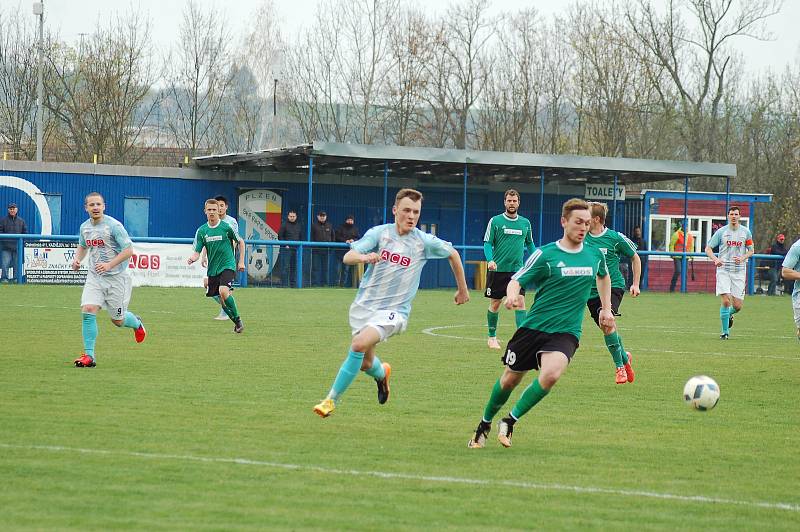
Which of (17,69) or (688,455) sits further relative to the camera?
(17,69)

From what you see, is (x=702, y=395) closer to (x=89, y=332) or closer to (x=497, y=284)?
(x=89, y=332)

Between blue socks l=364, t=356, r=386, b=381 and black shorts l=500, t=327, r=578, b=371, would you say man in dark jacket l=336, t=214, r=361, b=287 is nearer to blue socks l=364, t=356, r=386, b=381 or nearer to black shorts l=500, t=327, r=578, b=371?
blue socks l=364, t=356, r=386, b=381

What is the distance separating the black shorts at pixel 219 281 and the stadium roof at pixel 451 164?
13.9 m

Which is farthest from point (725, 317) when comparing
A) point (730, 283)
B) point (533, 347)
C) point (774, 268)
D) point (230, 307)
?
point (774, 268)

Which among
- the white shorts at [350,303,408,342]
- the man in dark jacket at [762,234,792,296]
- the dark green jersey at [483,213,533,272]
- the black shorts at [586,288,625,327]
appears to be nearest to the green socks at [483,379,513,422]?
the white shorts at [350,303,408,342]

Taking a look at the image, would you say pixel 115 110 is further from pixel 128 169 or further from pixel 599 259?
pixel 599 259

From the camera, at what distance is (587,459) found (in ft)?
26.0

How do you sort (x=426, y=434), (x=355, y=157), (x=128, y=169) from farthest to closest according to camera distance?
(x=128, y=169), (x=355, y=157), (x=426, y=434)

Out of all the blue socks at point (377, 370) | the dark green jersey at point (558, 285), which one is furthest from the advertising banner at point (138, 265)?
the dark green jersey at point (558, 285)

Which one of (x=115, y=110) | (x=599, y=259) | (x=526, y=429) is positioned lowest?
(x=526, y=429)

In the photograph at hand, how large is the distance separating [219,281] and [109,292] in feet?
17.7

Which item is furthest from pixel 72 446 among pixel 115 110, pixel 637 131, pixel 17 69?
pixel 637 131

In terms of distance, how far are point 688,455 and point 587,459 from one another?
818mm

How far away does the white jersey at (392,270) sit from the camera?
919 cm
